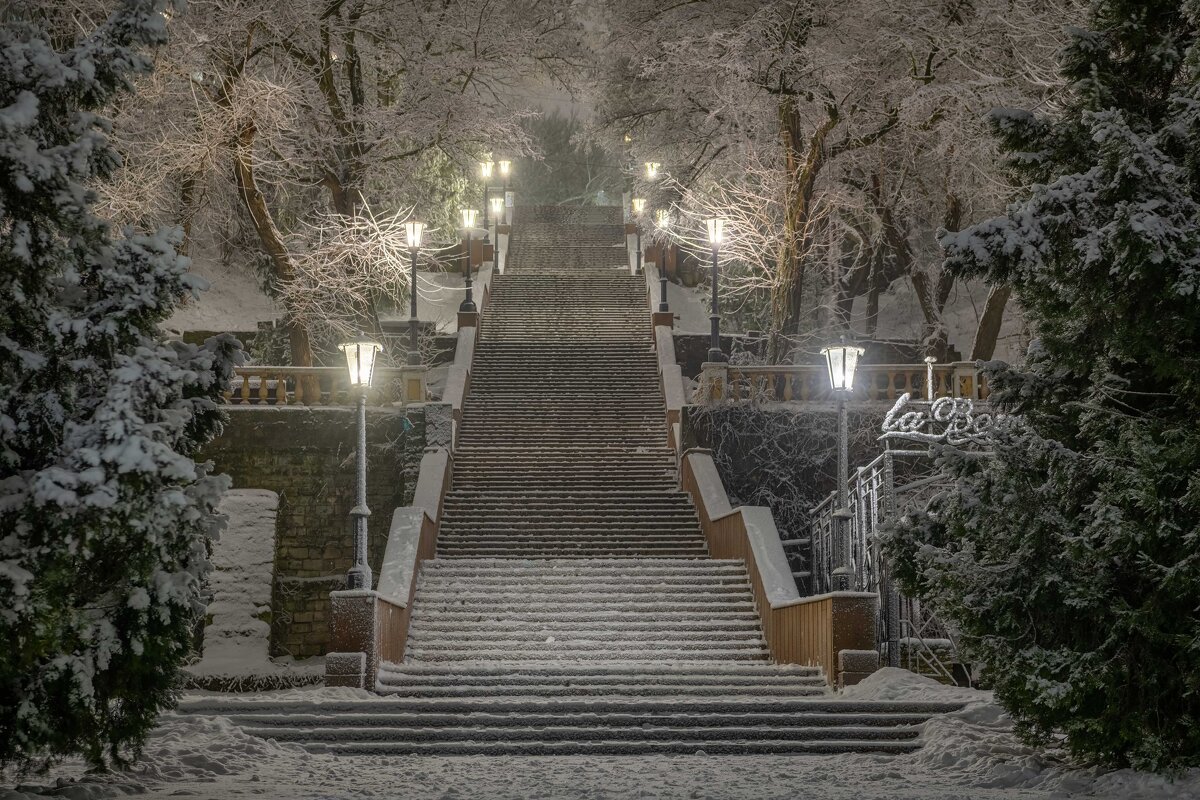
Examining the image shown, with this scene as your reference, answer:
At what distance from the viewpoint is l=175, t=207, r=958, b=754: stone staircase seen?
469 inches

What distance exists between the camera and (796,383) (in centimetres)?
2209

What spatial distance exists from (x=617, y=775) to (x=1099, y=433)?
4.40 metres

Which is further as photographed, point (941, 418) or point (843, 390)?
point (941, 418)

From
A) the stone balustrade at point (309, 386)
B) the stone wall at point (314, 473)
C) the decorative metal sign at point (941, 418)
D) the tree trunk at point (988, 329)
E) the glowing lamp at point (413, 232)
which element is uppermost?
the glowing lamp at point (413, 232)

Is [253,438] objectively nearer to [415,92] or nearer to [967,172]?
[415,92]

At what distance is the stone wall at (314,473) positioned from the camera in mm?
20672

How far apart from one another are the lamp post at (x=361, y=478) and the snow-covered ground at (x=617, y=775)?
3.11 meters

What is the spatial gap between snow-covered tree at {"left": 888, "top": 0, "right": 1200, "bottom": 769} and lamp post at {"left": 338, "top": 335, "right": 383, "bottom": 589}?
647cm

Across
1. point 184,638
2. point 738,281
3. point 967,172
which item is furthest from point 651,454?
point 184,638

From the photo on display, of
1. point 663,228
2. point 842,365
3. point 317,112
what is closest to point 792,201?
point 663,228

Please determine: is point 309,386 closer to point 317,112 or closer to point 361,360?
point 317,112

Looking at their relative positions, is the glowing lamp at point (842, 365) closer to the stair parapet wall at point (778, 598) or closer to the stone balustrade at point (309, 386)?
the stair parapet wall at point (778, 598)

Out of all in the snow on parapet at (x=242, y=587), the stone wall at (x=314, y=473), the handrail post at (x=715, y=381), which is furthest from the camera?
the handrail post at (x=715, y=381)

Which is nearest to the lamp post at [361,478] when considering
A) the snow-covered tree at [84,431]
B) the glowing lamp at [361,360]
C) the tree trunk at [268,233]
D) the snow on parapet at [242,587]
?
the glowing lamp at [361,360]
